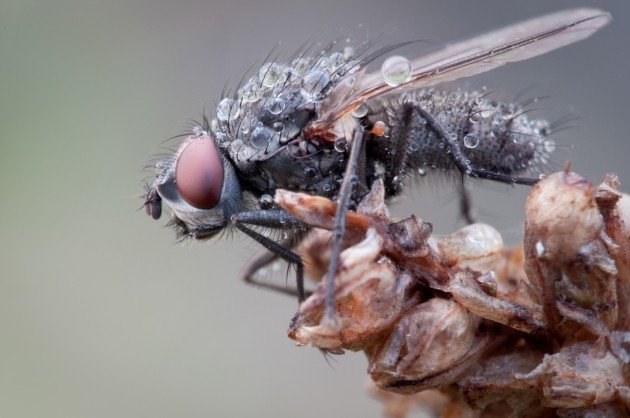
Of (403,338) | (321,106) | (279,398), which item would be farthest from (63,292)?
(403,338)

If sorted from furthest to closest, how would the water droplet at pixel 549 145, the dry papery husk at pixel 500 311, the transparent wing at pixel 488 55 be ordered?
the water droplet at pixel 549 145 → the transparent wing at pixel 488 55 → the dry papery husk at pixel 500 311

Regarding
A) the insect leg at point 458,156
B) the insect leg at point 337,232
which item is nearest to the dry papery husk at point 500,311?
the insect leg at point 337,232

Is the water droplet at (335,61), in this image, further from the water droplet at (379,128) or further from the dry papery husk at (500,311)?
the dry papery husk at (500,311)

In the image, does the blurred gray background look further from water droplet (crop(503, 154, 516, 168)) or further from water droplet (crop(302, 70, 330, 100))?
water droplet (crop(302, 70, 330, 100))

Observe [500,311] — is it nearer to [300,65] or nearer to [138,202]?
[300,65]

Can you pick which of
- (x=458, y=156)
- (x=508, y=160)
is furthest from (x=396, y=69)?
(x=508, y=160)

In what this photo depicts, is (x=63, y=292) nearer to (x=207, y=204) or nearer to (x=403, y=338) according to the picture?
(x=207, y=204)

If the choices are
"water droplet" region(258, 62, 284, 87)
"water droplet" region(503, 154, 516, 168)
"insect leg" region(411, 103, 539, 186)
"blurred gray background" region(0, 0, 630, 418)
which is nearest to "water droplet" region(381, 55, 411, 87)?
"insect leg" region(411, 103, 539, 186)
